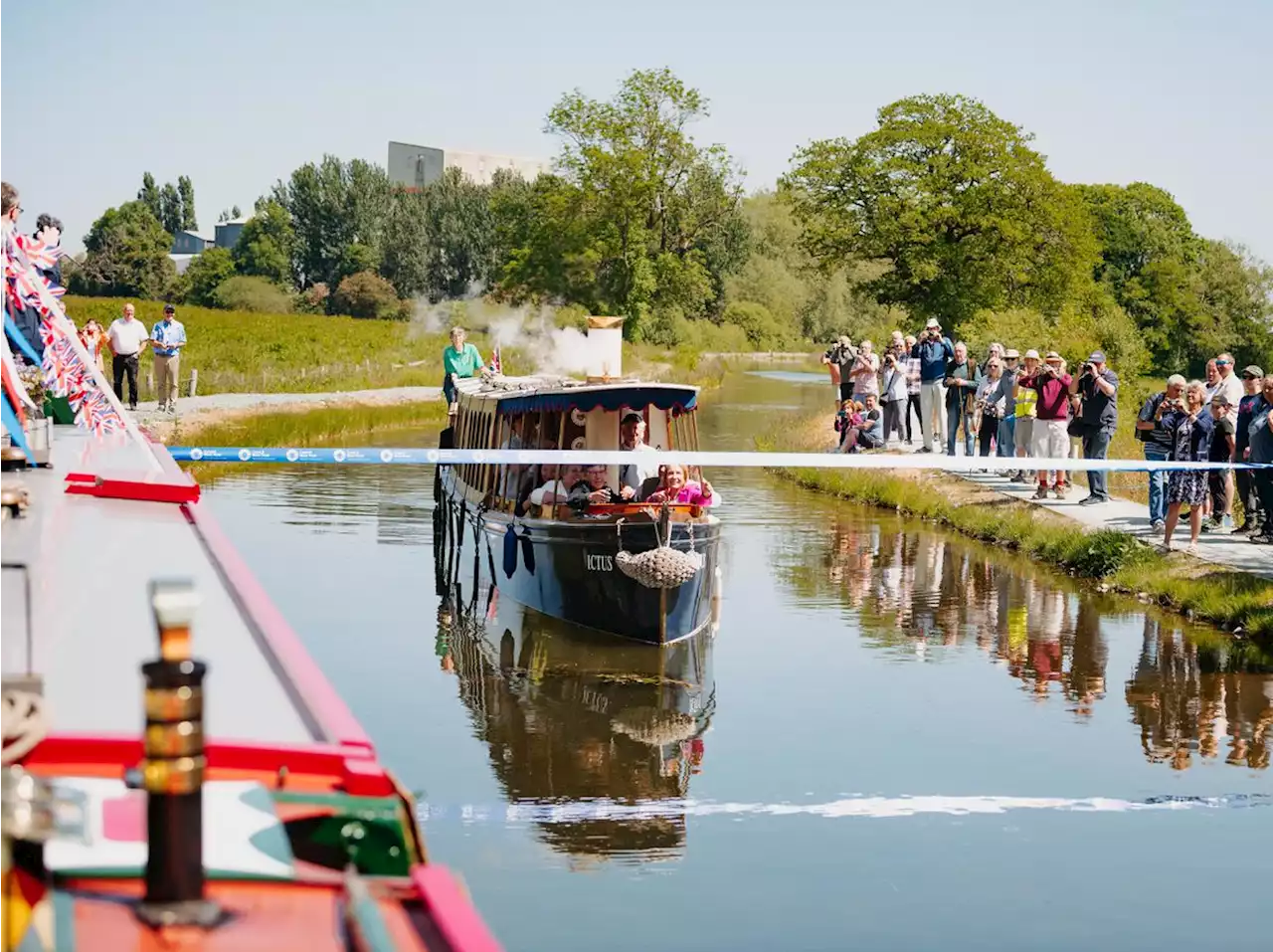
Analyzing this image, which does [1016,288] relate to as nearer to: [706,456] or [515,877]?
[706,456]

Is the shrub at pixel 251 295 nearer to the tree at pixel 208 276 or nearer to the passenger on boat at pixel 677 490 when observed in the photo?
the tree at pixel 208 276

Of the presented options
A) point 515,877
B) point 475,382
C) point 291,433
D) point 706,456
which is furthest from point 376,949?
point 291,433

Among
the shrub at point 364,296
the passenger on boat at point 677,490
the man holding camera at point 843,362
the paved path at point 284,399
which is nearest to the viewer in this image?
the passenger on boat at point 677,490

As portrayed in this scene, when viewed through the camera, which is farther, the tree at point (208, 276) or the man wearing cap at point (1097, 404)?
the tree at point (208, 276)

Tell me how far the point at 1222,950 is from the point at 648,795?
154 inches

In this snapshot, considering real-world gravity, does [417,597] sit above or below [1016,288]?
below

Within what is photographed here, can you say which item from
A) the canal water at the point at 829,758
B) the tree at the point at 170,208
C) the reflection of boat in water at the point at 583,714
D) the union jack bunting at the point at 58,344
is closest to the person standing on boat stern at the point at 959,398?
the canal water at the point at 829,758

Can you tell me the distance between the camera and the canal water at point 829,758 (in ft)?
30.3

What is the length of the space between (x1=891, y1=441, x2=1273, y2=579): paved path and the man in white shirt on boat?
117 inches

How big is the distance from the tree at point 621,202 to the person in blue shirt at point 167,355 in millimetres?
42394

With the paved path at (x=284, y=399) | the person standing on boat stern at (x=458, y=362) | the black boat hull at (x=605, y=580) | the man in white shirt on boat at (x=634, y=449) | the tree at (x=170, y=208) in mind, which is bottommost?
the black boat hull at (x=605, y=580)

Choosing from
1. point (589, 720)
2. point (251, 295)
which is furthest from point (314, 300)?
point (589, 720)

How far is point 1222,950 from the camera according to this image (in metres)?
8.78

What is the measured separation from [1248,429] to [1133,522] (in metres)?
3.51
